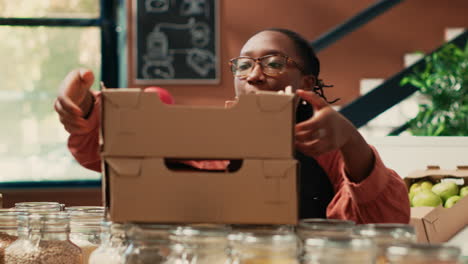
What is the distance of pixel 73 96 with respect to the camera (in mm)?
1312

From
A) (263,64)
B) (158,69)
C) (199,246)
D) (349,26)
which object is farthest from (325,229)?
(158,69)

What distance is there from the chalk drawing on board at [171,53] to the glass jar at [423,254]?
4.60m

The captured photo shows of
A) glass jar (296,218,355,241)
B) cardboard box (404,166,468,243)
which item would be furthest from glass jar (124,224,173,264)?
cardboard box (404,166,468,243)

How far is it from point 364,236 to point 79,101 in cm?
54

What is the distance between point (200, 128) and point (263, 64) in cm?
65

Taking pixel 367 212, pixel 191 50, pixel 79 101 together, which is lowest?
pixel 367 212

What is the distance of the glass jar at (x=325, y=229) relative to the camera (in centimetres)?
112

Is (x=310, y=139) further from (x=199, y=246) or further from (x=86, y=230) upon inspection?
(x=86, y=230)

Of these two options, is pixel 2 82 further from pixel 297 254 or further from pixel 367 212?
pixel 297 254

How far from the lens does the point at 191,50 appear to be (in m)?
5.51

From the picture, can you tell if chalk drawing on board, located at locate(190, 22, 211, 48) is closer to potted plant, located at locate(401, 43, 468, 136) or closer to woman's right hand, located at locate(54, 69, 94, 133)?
potted plant, located at locate(401, 43, 468, 136)

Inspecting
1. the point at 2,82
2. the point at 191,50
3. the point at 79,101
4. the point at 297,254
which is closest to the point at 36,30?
the point at 2,82

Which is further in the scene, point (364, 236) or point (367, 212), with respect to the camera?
point (367, 212)

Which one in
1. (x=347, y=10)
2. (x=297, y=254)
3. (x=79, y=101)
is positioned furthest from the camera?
(x=347, y=10)
